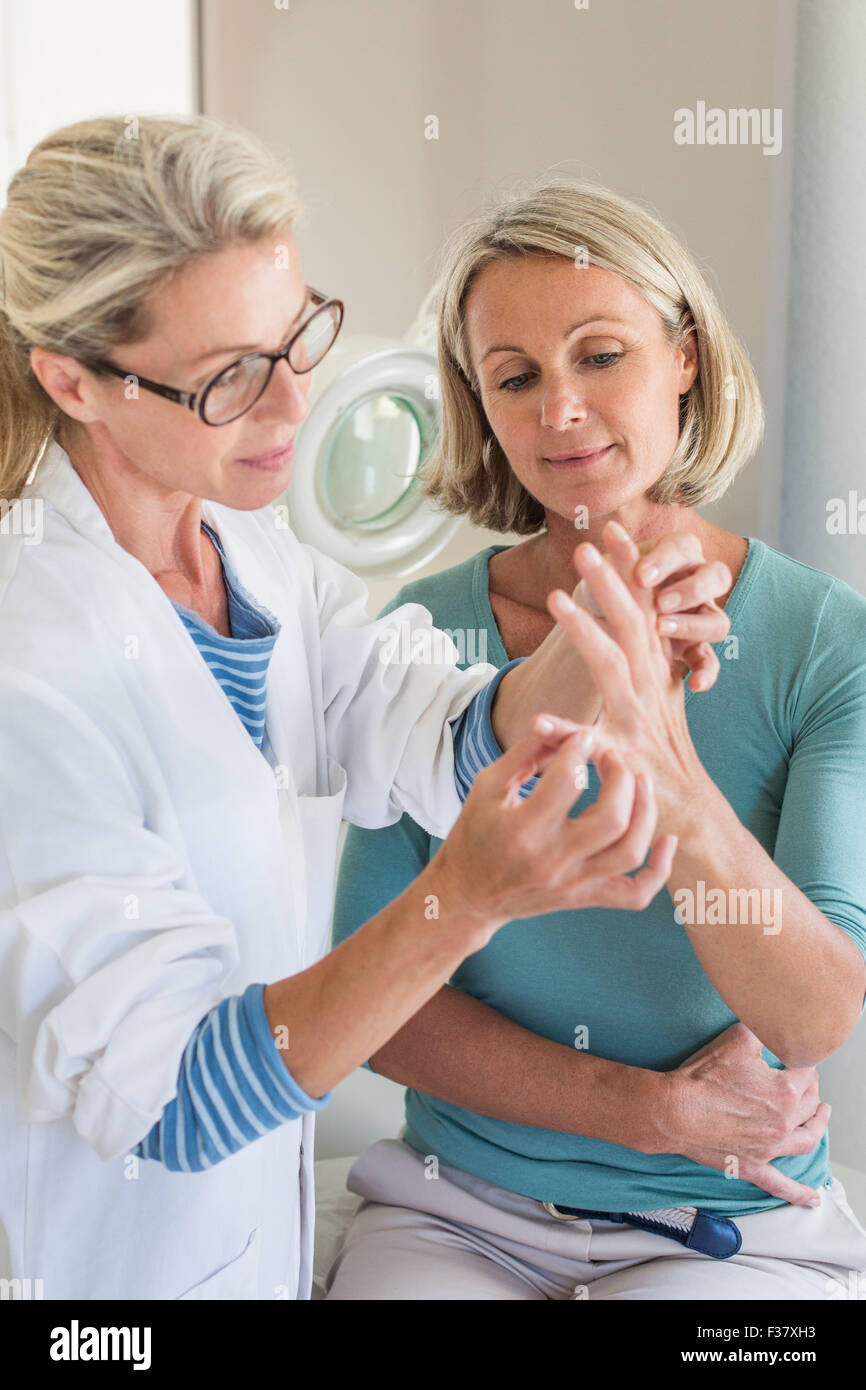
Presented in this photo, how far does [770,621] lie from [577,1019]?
1.46 ft

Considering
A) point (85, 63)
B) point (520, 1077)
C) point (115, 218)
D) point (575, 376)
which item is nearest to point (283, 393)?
point (115, 218)

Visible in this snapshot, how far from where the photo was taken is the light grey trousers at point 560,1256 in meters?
1.21

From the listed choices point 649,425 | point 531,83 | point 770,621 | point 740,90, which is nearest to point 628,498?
point 649,425

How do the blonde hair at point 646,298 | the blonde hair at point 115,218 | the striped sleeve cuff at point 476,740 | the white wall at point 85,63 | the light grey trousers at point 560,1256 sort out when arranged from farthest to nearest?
the white wall at point 85,63
the blonde hair at point 646,298
the light grey trousers at point 560,1256
the striped sleeve cuff at point 476,740
the blonde hair at point 115,218

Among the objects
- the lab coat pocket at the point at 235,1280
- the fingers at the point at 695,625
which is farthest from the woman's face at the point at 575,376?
the lab coat pocket at the point at 235,1280

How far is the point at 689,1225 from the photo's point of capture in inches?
48.4

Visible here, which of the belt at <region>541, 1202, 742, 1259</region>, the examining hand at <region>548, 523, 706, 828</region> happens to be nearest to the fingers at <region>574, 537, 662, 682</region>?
the examining hand at <region>548, 523, 706, 828</region>

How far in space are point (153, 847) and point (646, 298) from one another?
78cm

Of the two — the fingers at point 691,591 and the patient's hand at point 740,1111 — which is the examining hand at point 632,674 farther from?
the patient's hand at point 740,1111

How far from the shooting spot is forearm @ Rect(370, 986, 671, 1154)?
1231 mm

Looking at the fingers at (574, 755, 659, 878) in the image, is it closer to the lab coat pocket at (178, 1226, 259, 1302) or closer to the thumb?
the thumb

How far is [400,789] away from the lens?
3.88 feet

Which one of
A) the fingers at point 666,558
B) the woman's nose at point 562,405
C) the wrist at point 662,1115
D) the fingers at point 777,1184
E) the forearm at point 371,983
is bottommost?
the fingers at point 777,1184

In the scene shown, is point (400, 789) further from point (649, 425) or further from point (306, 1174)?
point (649, 425)
